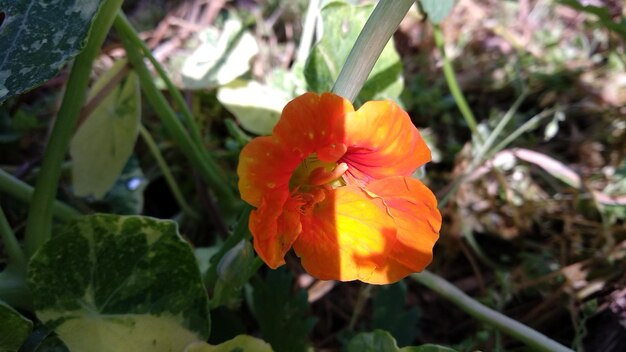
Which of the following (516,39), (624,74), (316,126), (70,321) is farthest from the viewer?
(516,39)

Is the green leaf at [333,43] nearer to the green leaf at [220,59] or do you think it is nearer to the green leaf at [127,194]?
the green leaf at [220,59]

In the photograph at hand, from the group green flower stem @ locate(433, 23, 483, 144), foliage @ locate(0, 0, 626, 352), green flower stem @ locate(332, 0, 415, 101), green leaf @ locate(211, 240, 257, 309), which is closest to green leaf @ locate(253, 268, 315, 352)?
foliage @ locate(0, 0, 626, 352)

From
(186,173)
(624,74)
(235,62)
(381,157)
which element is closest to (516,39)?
(624,74)

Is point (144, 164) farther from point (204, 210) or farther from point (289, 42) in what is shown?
point (289, 42)

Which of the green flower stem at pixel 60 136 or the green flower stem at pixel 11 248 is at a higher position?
the green flower stem at pixel 60 136

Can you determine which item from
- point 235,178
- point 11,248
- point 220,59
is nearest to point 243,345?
point 11,248

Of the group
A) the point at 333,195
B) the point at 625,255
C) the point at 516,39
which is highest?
the point at 333,195

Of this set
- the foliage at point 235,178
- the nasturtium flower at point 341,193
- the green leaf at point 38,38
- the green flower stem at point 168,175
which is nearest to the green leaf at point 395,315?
the foliage at point 235,178
